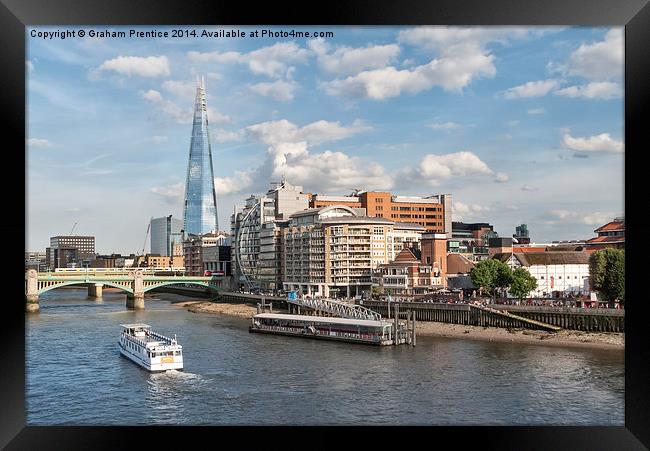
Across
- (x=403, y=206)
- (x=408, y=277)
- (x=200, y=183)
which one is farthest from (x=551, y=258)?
(x=200, y=183)

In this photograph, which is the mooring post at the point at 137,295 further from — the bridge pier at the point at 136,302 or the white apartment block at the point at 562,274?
the white apartment block at the point at 562,274

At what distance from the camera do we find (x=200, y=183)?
86.6 m

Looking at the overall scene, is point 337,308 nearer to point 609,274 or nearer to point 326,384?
point 609,274

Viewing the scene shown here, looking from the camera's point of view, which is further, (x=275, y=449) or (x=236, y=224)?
(x=236, y=224)

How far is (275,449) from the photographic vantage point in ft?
23.7

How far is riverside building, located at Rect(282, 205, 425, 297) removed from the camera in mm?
36938

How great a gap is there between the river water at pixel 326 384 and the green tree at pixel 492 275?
7533 mm

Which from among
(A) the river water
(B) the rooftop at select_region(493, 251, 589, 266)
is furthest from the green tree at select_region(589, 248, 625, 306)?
(B) the rooftop at select_region(493, 251, 589, 266)
